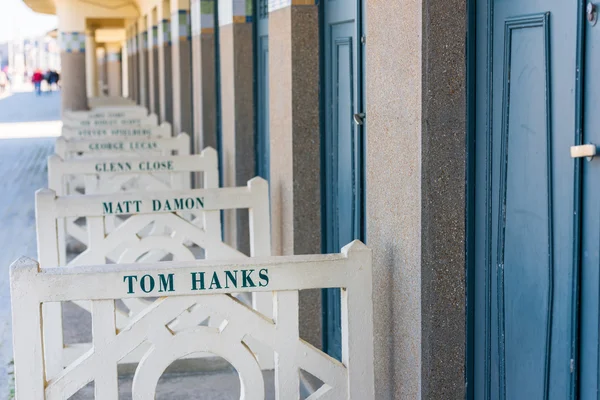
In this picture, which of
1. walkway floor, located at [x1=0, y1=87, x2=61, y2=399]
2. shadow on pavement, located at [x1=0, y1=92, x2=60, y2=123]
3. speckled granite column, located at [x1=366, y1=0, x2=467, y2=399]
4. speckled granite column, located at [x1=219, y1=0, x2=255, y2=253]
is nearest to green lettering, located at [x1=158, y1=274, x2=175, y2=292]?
speckled granite column, located at [x1=366, y1=0, x2=467, y2=399]

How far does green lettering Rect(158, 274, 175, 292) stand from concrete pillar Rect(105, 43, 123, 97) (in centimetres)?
4043

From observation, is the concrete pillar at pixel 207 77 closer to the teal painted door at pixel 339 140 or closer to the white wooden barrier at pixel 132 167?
the white wooden barrier at pixel 132 167

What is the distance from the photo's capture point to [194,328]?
128 inches

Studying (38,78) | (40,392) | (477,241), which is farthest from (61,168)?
(38,78)

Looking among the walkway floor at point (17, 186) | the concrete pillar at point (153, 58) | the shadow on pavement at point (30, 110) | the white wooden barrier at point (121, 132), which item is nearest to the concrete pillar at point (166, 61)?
the walkway floor at point (17, 186)

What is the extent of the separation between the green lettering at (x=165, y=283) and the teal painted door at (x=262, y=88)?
3.87m

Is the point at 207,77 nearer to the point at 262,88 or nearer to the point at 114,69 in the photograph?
the point at 262,88

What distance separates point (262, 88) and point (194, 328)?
4.08 metres

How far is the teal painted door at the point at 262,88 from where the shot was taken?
23.2 ft

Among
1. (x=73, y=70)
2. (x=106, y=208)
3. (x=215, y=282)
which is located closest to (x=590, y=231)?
(x=215, y=282)

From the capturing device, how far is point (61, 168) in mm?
6980

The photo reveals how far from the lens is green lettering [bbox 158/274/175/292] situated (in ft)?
10.5

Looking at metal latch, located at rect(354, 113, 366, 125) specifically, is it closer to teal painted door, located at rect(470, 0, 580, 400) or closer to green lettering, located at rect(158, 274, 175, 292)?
teal painted door, located at rect(470, 0, 580, 400)

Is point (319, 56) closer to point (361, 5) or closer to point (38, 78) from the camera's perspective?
point (361, 5)
